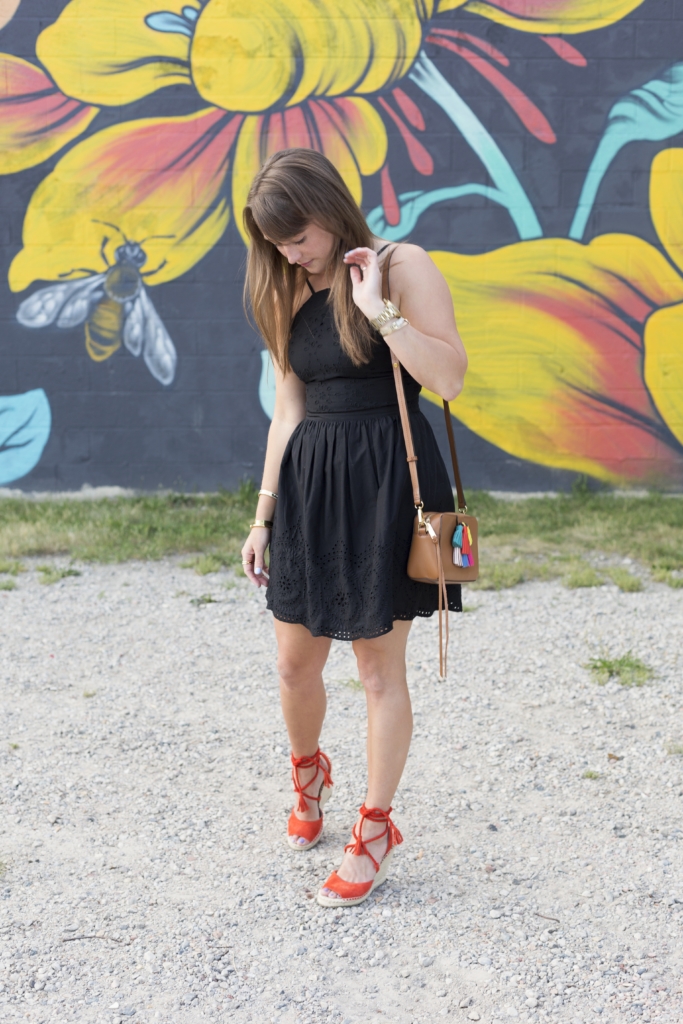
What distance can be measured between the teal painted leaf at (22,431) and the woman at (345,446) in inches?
171

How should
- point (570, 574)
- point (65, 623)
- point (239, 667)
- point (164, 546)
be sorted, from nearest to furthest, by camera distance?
point (239, 667)
point (65, 623)
point (570, 574)
point (164, 546)

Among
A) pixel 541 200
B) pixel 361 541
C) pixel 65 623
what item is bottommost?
pixel 65 623

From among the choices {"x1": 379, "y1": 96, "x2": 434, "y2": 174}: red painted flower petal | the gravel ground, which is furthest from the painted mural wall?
the gravel ground

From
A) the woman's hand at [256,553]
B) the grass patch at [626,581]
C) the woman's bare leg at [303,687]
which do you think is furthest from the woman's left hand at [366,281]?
the grass patch at [626,581]

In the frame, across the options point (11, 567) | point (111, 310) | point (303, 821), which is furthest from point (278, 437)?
point (111, 310)

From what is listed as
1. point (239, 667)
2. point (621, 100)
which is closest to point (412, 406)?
point (239, 667)

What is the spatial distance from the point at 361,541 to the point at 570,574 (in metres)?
2.76

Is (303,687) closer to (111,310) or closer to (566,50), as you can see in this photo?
(111,310)

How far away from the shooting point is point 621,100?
6.22 m

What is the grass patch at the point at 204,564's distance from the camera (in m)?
5.05

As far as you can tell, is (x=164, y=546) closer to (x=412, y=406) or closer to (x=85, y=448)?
(x=85, y=448)

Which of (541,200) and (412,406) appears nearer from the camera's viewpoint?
(412,406)

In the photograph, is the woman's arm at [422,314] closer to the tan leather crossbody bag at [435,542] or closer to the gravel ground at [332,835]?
the tan leather crossbody bag at [435,542]

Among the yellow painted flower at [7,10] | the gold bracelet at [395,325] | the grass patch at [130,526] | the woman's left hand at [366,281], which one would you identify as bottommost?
the grass patch at [130,526]
